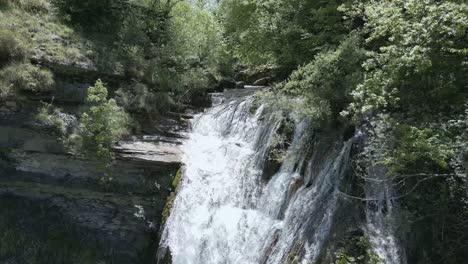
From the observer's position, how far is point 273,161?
9.52m

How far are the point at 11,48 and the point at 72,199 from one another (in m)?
3.57

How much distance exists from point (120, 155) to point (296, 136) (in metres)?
3.86

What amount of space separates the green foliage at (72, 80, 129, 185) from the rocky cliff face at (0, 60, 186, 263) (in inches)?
9.2

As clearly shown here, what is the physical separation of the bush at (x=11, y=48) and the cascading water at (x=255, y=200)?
425cm

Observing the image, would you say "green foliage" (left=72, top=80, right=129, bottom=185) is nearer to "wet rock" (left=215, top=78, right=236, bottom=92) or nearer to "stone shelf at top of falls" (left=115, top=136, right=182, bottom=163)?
"stone shelf at top of falls" (left=115, top=136, right=182, bottom=163)

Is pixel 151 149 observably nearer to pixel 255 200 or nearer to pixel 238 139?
pixel 238 139

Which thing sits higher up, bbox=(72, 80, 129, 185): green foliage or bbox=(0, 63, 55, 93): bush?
bbox=(0, 63, 55, 93): bush

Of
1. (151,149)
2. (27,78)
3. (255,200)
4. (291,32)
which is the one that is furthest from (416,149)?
(27,78)

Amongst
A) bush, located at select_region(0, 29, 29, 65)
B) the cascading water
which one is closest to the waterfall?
the cascading water

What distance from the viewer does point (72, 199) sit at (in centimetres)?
970

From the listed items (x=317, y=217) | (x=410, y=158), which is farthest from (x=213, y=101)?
(x=410, y=158)

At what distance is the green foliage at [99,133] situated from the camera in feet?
30.6

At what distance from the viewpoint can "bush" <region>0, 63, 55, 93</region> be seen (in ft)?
30.9

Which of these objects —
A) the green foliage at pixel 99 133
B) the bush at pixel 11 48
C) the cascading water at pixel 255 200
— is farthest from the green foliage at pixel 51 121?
the cascading water at pixel 255 200
